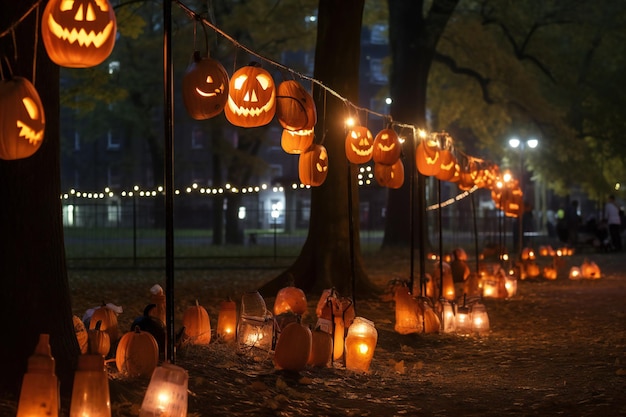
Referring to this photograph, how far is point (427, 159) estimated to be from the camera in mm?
14289

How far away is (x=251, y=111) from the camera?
9.35 meters

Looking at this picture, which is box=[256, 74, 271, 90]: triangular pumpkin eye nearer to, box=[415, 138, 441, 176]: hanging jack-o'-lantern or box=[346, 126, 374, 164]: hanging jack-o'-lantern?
box=[346, 126, 374, 164]: hanging jack-o'-lantern

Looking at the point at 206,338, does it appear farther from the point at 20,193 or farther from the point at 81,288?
the point at 81,288

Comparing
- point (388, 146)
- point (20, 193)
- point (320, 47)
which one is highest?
point (320, 47)

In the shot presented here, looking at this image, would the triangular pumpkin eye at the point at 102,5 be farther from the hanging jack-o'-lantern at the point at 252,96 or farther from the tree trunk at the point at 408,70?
the tree trunk at the point at 408,70

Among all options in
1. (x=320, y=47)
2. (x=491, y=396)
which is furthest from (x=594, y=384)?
(x=320, y=47)

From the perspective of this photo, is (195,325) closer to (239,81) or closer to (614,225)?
(239,81)

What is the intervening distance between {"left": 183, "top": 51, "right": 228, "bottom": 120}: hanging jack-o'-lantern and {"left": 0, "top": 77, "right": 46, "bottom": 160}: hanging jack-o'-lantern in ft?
6.92

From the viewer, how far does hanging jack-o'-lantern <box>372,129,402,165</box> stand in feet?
41.5

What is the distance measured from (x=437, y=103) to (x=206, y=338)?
33.5 meters

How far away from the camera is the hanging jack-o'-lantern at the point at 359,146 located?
41.1 feet

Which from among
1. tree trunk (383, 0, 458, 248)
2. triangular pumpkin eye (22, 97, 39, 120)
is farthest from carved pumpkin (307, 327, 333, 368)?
tree trunk (383, 0, 458, 248)

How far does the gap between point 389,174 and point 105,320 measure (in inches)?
215

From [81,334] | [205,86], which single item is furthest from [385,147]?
[81,334]
